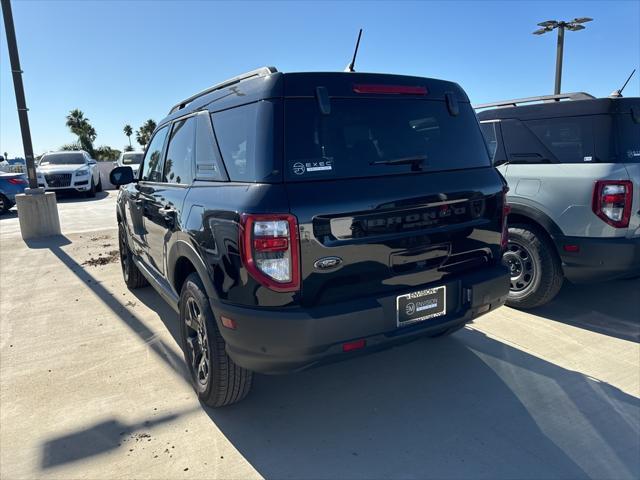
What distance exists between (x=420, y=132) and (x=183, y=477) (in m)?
2.30

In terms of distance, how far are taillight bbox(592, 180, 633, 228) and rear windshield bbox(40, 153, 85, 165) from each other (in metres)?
17.9

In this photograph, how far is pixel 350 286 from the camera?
2270 millimetres

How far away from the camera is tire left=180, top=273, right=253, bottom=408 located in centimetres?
257

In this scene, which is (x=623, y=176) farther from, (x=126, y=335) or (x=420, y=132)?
(x=126, y=335)

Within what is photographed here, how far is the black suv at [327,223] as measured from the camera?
84.9 inches

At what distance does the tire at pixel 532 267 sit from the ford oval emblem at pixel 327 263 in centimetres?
250

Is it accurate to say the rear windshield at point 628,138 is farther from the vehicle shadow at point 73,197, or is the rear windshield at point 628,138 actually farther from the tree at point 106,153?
the tree at point 106,153

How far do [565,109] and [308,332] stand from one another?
3378 millimetres

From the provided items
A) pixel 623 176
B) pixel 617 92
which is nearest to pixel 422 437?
pixel 623 176

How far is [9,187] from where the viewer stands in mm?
12961

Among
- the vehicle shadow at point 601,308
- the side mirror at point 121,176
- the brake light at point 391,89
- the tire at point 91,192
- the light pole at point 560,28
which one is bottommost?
the vehicle shadow at point 601,308

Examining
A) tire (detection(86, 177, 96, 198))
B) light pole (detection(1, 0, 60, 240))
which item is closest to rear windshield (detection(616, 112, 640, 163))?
light pole (detection(1, 0, 60, 240))

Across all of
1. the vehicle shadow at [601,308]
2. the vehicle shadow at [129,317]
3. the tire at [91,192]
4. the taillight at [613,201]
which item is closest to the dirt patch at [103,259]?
the vehicle shadow at [129,317]

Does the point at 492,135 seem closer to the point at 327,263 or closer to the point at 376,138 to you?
the point at 376,138
